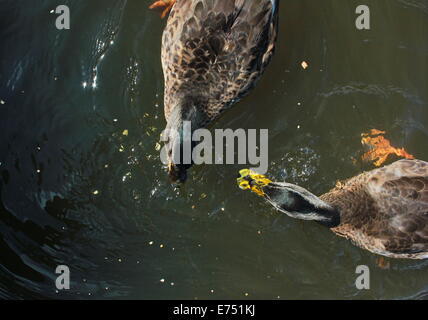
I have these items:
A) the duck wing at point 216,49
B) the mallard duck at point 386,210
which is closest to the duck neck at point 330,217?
the mallard duck at point 386,210

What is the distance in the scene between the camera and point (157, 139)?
4.95 m

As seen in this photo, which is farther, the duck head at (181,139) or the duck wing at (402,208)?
the duck wing at (402,208)

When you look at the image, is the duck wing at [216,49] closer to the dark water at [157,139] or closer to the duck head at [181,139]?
the duck head at [181,139]

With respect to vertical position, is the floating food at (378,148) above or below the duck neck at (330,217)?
above

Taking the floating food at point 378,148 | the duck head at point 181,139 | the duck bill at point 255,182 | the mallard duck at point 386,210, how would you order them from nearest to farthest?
the duck bill at point 255,182 → the duck head at point 181,139 → the mallard duck at point 386,210 → the floating food at point 378,148

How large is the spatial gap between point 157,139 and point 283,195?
182cm

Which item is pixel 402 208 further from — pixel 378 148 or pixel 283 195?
pixel 283 195

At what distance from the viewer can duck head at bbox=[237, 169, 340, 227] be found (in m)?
3.59

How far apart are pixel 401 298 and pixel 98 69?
4246mm

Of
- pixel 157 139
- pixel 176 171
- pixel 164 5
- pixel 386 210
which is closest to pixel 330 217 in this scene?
pixel 386 210

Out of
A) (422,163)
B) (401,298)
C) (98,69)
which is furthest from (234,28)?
(401,298)

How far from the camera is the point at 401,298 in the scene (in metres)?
5.31

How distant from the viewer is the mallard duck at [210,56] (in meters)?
3.91

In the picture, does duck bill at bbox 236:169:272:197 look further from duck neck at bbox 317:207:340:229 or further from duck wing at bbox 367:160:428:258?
duck wing at bbox 367:160:428:258
